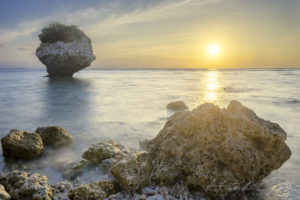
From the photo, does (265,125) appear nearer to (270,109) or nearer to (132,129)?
(132,129)

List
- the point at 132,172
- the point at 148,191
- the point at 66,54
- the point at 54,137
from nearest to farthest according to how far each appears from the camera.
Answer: the point at 148,191
the point at 132,172
the point at 54,137
the point at 66,54

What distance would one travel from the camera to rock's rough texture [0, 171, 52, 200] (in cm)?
286

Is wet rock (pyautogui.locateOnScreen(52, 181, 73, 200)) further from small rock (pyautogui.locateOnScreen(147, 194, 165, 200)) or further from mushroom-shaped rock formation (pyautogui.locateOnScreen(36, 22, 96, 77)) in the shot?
mushroom-shaped rock formation (pyautogui.locateOnScreen(36, 22, 96, 77))

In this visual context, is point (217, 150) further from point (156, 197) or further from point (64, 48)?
point (64, 48)

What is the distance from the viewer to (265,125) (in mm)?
3402

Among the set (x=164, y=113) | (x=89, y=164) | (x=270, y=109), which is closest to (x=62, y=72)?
(x=164, y=113)

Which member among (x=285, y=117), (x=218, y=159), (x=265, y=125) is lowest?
(x=285, y=117)

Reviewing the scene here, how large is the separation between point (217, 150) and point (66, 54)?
27.2 meters

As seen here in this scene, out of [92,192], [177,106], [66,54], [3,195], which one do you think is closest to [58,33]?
[66,54]

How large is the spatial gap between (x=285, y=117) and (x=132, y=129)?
5.74 meters

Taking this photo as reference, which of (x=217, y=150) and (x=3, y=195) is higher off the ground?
(x=217, y=150)

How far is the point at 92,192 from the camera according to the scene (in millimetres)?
2943

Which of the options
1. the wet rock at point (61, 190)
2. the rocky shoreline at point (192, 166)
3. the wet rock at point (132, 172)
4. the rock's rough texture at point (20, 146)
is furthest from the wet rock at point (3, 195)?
the rock's rough texture at point (20, 146)

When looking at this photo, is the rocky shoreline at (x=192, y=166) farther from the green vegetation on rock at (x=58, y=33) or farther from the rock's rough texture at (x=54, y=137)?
the green vegetation on rock at (x=58, y=33)
